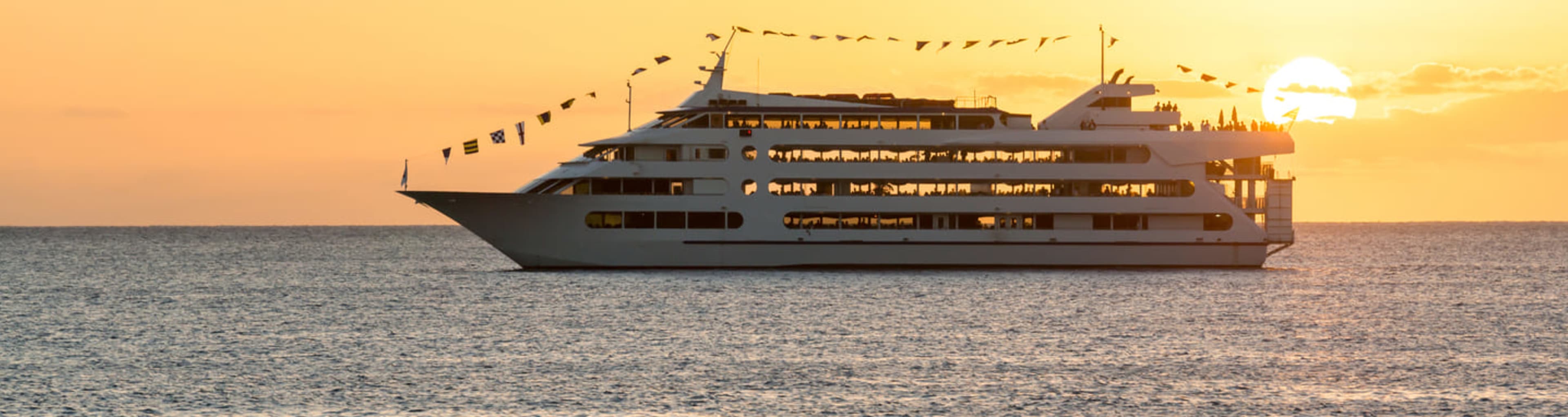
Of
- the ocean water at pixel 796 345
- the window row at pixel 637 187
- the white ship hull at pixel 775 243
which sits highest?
the window row at pixel 637 187

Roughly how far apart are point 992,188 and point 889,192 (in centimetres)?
379

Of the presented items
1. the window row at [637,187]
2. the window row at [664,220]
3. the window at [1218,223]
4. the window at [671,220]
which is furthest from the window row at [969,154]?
the window at [671,220]

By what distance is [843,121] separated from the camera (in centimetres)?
6334

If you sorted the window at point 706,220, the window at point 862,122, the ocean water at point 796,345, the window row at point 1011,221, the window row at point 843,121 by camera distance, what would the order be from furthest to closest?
the window at point 862,122 → the window row at point 843,121 → the window row at point 1011,221 → the window at point 706,220 → the ocean water at point 796,345

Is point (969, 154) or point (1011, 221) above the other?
point (969, 154)

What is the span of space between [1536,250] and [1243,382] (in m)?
111

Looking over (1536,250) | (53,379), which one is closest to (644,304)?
(53,379)

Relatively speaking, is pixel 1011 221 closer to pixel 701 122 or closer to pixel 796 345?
pixel 701 122

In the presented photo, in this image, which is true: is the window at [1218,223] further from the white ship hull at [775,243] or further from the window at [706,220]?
the window at [706,220]

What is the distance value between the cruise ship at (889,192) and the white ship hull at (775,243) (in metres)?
0.06

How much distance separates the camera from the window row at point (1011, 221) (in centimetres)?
6247

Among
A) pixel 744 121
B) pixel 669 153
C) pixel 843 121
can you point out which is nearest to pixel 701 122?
pixel 744 121

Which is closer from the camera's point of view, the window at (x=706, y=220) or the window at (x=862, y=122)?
the window at (x=706, y=220)

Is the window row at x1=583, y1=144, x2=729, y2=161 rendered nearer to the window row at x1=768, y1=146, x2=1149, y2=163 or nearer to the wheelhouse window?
the wheelhouse window
